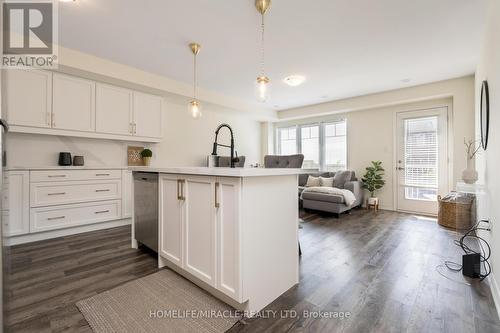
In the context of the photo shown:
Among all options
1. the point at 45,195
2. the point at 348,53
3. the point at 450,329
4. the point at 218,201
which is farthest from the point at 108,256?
the point at 348,53

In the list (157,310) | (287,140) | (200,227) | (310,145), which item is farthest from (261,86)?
(287,140)

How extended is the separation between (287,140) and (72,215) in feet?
18.0

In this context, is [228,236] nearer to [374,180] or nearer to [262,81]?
[262,81]

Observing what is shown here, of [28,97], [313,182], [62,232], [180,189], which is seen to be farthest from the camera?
[313,182]

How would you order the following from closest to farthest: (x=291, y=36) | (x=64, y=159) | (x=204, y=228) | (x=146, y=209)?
(x=204, y=228)
(x=146, y=209)
(x=291, y=36)
(x=64, y=159)

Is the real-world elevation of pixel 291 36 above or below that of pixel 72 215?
above

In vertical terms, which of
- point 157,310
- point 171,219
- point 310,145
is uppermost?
point 310,145

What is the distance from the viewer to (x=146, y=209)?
2.35 metres

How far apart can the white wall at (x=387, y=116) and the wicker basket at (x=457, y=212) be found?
0.54m

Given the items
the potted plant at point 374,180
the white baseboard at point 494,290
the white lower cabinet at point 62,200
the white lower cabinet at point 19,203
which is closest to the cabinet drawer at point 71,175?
the white lower cabinet at point 62,200

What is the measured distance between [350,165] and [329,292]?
14.0ft

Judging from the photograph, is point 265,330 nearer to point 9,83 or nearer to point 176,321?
point 176,321

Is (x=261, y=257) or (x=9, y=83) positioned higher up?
(x=9, y=83)

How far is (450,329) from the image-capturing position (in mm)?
1348
